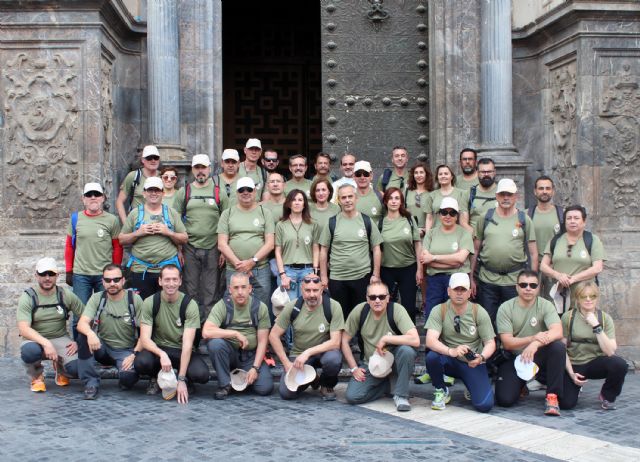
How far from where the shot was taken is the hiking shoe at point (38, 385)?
801 centimetres

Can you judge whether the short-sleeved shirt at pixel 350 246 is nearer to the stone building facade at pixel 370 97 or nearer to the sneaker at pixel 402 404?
the sneaker at pixel 402 404

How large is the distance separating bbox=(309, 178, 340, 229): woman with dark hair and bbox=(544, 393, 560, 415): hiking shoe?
9.06ft

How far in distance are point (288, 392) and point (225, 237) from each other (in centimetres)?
172

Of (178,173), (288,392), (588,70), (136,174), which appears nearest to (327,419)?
(288,392)

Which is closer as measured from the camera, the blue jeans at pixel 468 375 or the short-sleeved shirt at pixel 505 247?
the blue jeans at pixel 468 375

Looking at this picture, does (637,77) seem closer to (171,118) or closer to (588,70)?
(588,70)

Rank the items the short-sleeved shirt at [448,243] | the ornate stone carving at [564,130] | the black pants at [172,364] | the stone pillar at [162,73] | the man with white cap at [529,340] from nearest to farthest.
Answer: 1. the man with white cap at [529,340]
2. the black pants at [172,364]
3. the short-sleeved shirt at [448,243]
4. the stone pillar at [162,73]
5. the ornate stone carving at [564,130]

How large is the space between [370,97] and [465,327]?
4.85m

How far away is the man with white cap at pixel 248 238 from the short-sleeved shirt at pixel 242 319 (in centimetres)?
46

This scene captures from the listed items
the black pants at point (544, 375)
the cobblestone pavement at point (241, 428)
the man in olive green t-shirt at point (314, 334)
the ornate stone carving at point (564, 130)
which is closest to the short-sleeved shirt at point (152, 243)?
the cobblestone pavement at point (241, 428)

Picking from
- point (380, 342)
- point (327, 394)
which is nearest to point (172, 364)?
point (327, 394)

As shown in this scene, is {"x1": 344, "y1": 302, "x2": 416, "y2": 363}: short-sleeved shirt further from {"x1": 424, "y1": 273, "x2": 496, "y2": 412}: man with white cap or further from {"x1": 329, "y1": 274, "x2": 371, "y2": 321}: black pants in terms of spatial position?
{"x1": 329, "y1": 274, "x2": 371, "y2": 321}: black pants

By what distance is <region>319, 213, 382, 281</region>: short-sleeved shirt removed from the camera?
8469mm

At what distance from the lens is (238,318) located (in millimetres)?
8094
